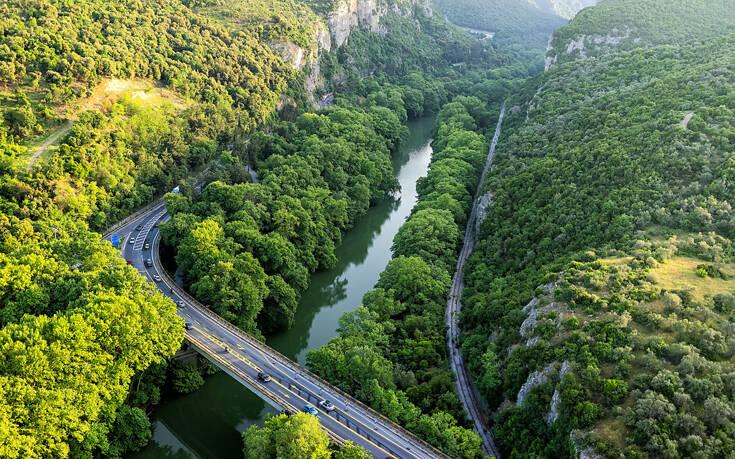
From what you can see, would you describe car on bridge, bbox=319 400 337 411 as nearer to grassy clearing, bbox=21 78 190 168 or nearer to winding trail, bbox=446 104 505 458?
winding trail, bbox=446 104 505 458

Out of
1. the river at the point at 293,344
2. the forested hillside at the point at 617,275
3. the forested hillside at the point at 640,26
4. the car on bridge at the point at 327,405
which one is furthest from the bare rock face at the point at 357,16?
the car on bridge at the point at 327,405

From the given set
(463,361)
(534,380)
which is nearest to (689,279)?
(534,380)

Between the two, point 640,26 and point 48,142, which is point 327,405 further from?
A: point 640,26

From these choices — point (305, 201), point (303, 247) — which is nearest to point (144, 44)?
point (305, 201)

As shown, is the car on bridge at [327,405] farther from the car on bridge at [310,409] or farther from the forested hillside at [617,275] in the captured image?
the forested hillside at [617,275]

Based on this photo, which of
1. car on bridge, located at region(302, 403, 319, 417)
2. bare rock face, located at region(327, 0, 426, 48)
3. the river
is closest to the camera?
car on bridge, located at region(302, 403, 319, 417)

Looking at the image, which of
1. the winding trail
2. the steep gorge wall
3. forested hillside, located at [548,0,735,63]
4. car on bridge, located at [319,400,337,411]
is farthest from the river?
forested hillside, located at [548,0,735,63]

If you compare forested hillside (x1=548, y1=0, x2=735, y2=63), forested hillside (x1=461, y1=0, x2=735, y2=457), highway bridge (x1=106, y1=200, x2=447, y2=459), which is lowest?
highway bridge (x1=106, y1=200, x2=447, y2=459)
